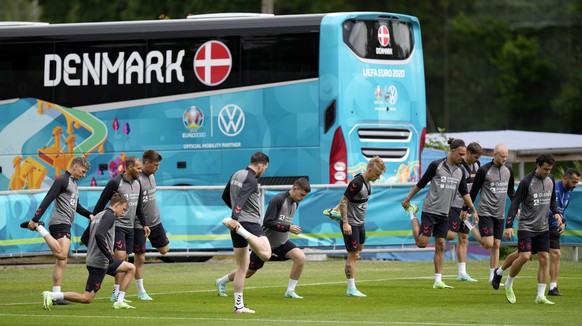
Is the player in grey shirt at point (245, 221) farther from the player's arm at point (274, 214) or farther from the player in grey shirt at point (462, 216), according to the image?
the player in grey shirt at point (462, 216)

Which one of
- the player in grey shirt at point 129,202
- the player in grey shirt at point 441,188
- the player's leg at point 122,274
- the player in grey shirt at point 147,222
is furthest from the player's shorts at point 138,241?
the player in grey shirt at point 441,188

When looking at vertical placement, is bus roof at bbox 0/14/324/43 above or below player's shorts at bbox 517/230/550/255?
above

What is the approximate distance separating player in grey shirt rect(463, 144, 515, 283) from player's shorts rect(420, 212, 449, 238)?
1.84 feet

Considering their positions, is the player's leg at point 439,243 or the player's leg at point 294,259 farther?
the player's leg at point 439,243

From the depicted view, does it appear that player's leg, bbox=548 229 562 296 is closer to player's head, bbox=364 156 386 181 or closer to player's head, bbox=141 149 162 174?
player's head, bbox=364 156 386 181

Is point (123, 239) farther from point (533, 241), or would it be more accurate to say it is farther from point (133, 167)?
point (533, 241)

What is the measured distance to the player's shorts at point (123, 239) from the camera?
17750mm

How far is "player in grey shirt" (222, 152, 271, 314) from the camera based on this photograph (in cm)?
1572

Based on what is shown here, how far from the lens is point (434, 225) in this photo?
20328mm

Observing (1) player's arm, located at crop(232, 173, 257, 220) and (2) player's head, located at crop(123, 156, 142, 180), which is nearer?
(1) player's arm, located at crop(232, 173, 257, 220)

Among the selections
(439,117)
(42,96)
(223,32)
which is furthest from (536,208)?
(439,117)

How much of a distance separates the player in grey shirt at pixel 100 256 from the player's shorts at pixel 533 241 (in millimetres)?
5096

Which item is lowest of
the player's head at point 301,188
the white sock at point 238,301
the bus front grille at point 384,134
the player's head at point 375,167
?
the white sock at point 238,301

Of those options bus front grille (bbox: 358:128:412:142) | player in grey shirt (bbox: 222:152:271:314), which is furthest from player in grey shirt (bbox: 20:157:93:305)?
bus front grille (bbox: 358:128:412:142)
